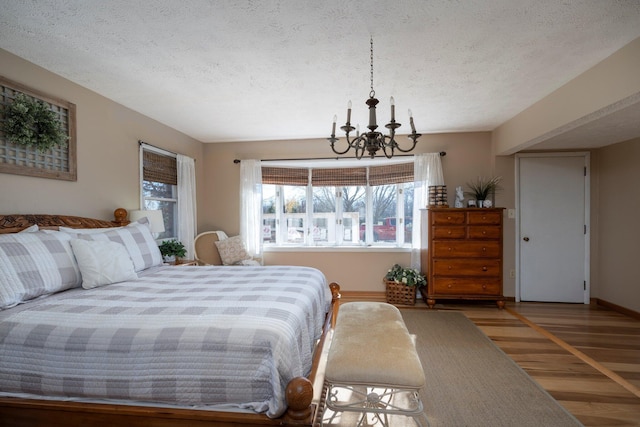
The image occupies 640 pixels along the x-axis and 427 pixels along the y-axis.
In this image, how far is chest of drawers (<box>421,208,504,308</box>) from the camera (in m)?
3.62

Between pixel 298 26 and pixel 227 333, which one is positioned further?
pixel 298 26

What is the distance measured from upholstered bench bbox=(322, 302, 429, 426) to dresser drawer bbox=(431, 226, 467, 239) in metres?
2.02

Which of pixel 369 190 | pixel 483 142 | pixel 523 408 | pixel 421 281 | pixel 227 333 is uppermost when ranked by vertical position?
pixel 483 142

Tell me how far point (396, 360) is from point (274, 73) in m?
2.23

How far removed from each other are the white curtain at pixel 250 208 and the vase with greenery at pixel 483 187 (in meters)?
3.09

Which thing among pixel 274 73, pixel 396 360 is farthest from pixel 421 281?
pixel 274 73

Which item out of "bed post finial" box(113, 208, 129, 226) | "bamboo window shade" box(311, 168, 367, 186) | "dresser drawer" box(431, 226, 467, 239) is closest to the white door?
"dresser drawer" box(431, 226, 467, 239)

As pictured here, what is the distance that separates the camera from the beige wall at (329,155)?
410 centimetres

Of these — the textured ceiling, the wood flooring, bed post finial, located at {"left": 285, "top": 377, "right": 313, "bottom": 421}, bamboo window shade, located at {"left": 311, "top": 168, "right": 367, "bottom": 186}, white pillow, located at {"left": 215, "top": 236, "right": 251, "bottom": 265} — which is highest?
the textured ceiling

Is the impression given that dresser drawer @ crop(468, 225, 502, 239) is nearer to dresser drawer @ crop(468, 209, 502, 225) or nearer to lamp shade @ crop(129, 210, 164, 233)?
dresser drawer @ crop(468, 209, 502, 225)

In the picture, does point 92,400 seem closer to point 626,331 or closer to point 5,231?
point 5,231

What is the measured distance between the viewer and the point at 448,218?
3664 millimetres

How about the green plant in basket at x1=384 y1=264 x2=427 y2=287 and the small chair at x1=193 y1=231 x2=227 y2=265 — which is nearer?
the green plant in basket at x1=384 y1=264 x2=427 y2=287

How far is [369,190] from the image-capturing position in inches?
176
